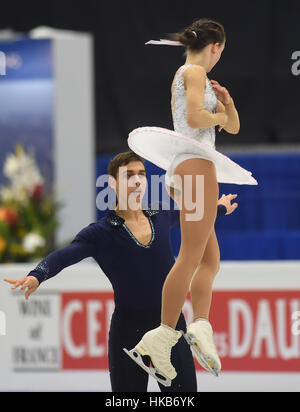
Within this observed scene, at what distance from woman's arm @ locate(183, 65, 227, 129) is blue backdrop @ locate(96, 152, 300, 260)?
208 inches

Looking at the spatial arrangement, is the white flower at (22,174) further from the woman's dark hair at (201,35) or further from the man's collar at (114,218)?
the woman's dark hair at (201,35)

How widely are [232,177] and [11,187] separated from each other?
9.39 m

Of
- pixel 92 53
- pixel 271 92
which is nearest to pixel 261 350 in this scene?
pixel 271 92

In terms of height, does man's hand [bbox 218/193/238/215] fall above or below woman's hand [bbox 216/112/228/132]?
below

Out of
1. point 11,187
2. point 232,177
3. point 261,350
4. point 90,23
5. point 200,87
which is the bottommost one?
point 261,350

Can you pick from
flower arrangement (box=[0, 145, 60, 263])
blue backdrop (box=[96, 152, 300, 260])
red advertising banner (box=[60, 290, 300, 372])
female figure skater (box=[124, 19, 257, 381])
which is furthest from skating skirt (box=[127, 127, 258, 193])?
flower arrangement (box=[0, 145, 60, 263])

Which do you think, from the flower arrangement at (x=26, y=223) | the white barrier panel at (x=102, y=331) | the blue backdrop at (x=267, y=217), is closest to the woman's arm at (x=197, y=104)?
the white barrier panel at (x=102, y=331)

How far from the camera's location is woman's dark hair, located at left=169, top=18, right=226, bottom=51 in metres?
2.03

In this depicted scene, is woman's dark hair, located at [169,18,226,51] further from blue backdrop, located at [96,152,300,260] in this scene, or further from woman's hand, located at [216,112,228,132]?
blue backdrop, located at [96,152,300,260]

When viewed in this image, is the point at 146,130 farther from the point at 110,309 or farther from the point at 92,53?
the point at 92,53

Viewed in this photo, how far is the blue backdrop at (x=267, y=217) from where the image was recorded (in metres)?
7.72

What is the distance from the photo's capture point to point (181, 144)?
195 centimetres

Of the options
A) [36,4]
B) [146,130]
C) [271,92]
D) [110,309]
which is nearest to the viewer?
[146,130]
